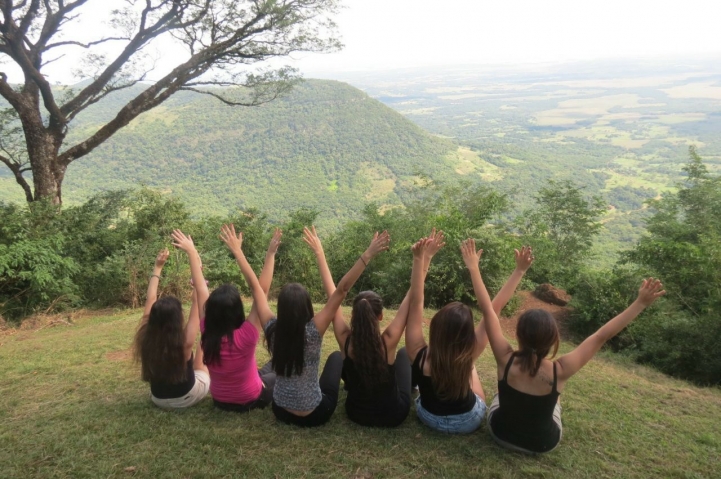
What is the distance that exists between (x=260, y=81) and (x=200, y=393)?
981 cm

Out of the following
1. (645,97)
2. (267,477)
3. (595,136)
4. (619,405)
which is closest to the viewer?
(267,477)

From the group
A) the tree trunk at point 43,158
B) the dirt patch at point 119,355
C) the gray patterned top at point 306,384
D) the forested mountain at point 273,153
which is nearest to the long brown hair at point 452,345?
the gray patterned top at point 306,384

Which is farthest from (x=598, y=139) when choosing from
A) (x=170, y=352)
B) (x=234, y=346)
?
(x=170, y=352)

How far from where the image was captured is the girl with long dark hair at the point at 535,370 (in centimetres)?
265

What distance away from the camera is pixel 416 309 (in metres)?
3.15

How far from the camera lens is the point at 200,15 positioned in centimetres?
1023

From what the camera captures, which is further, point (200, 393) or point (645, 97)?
point (645, 97)

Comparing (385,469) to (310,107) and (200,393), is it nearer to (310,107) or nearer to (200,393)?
(200,393)

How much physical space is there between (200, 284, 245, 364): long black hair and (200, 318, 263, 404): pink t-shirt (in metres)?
0.05

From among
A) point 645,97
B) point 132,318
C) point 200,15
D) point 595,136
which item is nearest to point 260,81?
point 200,15

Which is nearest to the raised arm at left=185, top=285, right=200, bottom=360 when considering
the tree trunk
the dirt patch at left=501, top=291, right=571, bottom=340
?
the dirt patch at left=501, top=291, right=571, bottom=340

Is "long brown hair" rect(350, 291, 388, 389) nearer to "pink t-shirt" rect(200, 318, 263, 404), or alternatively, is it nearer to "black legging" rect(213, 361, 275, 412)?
"pink t-shirt" rect(200, 318, 263, 404)

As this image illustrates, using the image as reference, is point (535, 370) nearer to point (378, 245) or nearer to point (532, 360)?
point (532, 360)

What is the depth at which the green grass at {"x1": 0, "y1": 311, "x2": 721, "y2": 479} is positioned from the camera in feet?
9.29
